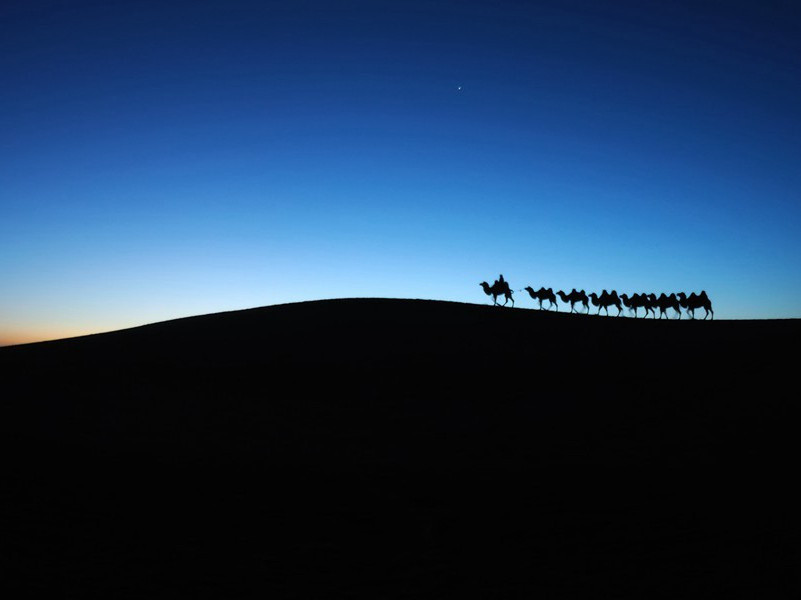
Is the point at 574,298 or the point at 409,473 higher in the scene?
the point at 574,298

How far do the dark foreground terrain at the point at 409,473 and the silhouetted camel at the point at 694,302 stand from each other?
36.0 ft

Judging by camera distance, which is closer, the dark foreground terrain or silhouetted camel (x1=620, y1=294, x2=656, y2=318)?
the dark foreground terrain

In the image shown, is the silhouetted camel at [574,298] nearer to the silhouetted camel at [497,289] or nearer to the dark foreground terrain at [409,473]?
the silhouetted camel at [497,289]

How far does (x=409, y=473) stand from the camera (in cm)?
1084

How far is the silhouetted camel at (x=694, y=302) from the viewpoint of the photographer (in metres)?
33.1

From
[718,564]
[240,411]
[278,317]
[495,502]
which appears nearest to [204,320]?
[278,317]

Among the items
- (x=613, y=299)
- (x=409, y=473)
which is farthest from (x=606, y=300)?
(x=409, y=473)

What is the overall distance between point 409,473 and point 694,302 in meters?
29.5

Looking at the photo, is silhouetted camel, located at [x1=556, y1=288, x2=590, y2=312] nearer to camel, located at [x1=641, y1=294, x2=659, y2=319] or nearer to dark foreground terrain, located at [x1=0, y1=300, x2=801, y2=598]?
camel, located at [x1=641, y1=294, x2=659, y2=319]

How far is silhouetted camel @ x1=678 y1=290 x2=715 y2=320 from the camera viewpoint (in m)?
33.1

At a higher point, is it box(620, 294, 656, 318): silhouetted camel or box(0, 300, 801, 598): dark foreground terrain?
box(620, 294, 656, 318): silhouetted camel

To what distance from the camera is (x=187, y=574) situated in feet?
23.3

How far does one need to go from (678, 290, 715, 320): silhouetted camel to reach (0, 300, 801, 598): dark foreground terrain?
1097 centimetres

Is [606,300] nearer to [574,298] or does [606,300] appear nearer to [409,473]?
[574,298]
